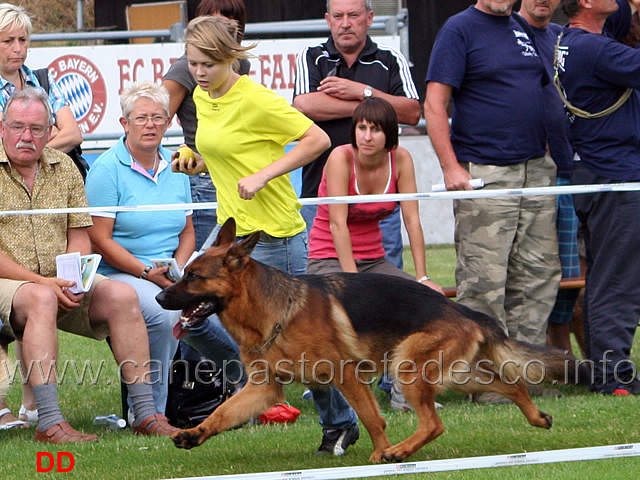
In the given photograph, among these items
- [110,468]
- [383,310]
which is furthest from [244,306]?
[110,468]

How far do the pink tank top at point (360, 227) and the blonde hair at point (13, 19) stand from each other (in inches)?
→ 81.0

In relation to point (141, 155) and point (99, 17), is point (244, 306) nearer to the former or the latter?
point (141, 155)

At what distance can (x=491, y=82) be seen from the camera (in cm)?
617

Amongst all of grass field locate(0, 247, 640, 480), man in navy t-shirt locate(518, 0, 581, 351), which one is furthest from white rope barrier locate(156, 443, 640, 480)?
man in navy t-shirt locate(518, 0, 581, 351)

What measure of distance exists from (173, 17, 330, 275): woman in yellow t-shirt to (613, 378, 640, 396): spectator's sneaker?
232 centimetres

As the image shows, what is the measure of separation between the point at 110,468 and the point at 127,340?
1.02 m

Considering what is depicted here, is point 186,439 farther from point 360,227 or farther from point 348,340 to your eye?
point 360,227

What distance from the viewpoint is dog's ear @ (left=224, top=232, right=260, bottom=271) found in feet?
14.7

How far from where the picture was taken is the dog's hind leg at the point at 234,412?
4.29 meters

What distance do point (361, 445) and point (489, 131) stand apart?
2.26m

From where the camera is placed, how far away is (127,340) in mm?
5457

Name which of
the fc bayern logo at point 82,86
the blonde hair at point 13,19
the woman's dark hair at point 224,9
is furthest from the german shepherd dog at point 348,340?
the fc bayern logo at point 82,86

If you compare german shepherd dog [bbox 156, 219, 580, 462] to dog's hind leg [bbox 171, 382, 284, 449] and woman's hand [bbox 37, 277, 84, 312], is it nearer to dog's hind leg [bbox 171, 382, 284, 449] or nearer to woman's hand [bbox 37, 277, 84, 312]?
dog's hind leg [bbox 171, 382, 284, 449]

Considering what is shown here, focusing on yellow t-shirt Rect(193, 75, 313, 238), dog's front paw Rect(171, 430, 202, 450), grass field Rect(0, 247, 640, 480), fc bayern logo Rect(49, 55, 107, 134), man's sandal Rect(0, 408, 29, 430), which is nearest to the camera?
dog's front paw Rect(171, 430, 202, 450)
